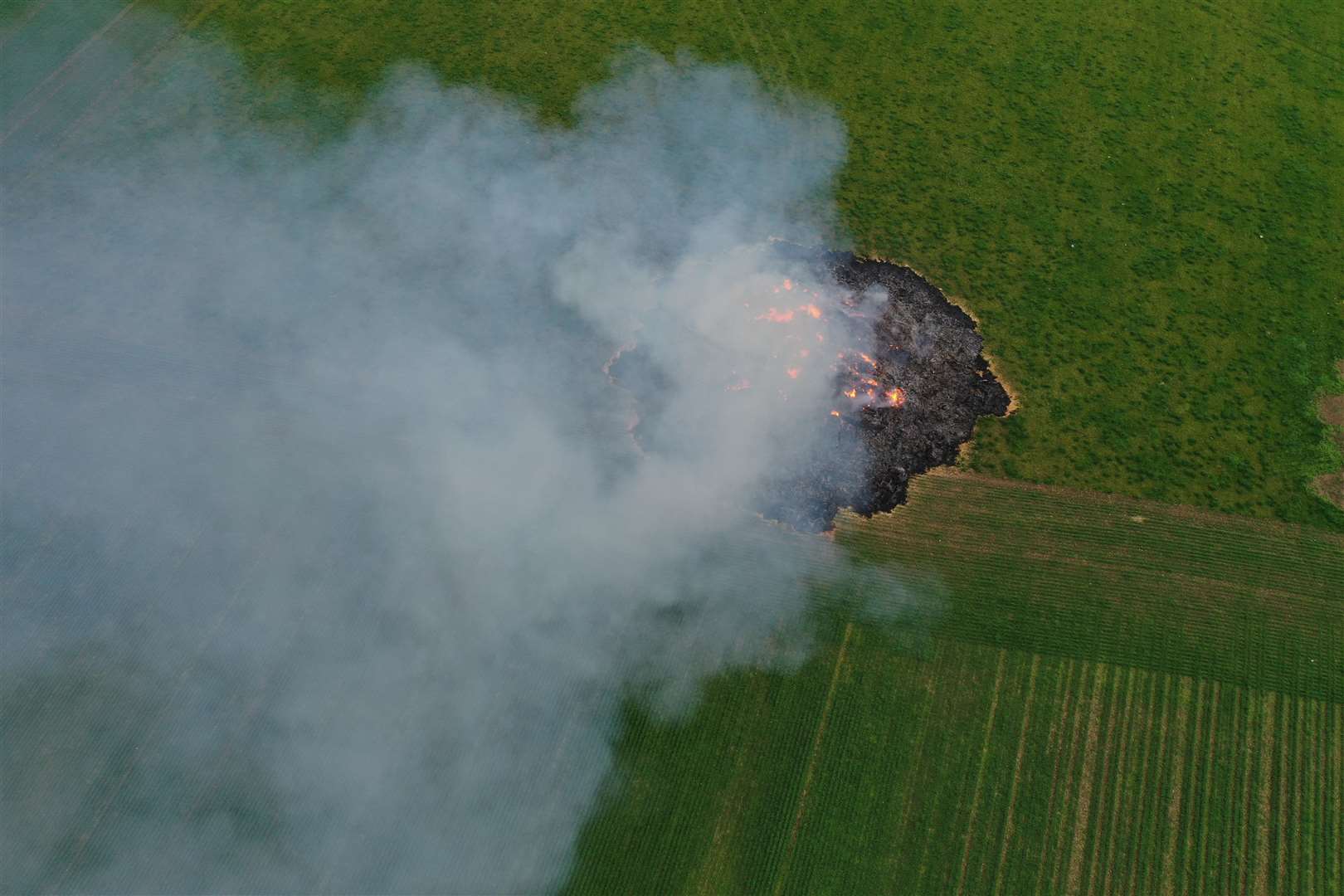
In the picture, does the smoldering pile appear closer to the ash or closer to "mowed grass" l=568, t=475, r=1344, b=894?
the ash

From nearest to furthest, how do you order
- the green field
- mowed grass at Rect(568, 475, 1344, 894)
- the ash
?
mowed grass at Rect(568, 475, 1344, 894)
the green field
the ash

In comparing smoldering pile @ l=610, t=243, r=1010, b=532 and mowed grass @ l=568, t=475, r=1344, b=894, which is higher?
smoldering pile @ l=610, t=243, r=1010, b=532

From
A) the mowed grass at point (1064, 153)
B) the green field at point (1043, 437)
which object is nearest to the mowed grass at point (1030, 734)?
the green field at point (1043, 437)

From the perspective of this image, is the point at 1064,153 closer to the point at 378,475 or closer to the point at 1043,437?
the point at 1043,437

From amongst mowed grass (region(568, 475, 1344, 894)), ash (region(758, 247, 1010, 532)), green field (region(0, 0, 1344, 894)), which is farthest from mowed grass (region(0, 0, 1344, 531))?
mowed grass (region(568, 475, 1344, 894))

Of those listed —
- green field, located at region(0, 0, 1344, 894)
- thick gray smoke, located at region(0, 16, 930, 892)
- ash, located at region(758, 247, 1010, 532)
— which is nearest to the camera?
thick gray smoke, located at region(0, 16, 930, 892)

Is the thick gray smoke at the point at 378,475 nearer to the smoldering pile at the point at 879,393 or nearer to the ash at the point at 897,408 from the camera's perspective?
the smoldering pile at the point at 879,393
